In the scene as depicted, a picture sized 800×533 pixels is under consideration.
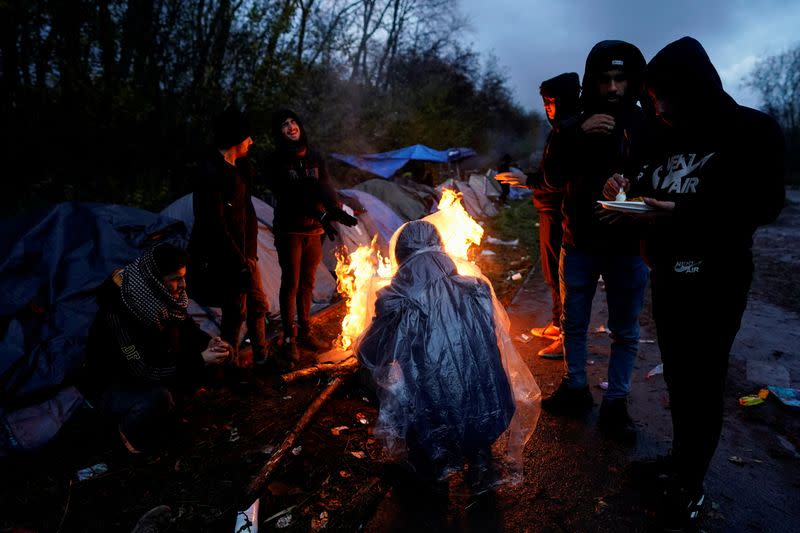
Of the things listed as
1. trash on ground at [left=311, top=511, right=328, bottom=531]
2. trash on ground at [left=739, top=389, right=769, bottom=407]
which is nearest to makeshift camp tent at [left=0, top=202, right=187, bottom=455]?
trash on ground at [left=311, top=511, right=328, bottom=531]

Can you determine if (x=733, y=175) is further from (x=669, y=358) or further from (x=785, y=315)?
(x=785, y=315)

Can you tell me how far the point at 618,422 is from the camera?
2.98 metres

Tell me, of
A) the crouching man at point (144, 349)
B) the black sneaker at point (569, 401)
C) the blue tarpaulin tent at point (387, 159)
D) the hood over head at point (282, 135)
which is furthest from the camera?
the blue tarpaulin tent at point (387, 159)

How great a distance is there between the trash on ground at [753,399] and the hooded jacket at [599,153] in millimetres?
1711

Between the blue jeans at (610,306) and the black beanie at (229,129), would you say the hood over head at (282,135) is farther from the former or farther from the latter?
the blue jeans at (610,306)

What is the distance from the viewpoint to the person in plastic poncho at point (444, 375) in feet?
7.53

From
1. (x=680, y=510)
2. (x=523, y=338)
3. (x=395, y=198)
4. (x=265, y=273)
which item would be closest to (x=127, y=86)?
(x=265, y=273)

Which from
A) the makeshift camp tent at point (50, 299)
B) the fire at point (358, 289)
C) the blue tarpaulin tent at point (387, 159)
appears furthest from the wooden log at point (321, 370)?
the blue tarpaulin tent at point (387, 159)

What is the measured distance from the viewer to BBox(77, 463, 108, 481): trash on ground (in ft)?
9.31

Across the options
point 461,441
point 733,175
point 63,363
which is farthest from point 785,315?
point 63,363

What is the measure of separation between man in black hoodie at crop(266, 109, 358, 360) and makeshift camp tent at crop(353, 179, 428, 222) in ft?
20.1

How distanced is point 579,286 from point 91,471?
3.56 meters

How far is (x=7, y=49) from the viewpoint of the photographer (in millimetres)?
6062

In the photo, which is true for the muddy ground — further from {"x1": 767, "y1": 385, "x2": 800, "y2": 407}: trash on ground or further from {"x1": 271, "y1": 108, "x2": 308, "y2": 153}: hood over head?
{"x1": 271, "y1": 108, "x2": 308, "y2": 153}: hood over head
